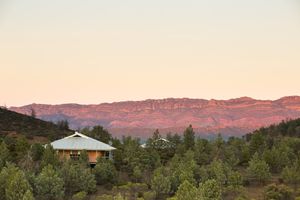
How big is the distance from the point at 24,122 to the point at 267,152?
157 ft

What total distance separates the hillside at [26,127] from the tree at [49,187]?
35.8m

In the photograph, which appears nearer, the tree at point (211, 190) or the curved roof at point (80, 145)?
the tree at point (211, 190)

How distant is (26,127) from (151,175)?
40058 millimetres

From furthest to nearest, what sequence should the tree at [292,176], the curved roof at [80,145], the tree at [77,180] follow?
the curved roof at [80,145] → the tree at [292,176] → the tree at [77,180]

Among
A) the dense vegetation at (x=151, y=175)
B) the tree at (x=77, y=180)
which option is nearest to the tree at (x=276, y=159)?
the dense vegetation at (x=151, y=175)

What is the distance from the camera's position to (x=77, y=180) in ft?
137

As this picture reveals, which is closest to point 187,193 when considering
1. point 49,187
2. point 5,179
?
point 49,187

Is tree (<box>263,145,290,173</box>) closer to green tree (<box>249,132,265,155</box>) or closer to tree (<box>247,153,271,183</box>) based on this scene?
tree (<box>247,153,271,183</box>)

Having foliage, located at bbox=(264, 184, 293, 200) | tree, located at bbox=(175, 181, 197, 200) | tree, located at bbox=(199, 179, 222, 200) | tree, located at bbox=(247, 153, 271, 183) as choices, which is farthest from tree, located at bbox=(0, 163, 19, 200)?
tree, located at bbox=(247, 153, 271, 183)

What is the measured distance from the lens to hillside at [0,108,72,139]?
77938mm

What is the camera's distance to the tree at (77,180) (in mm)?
41719

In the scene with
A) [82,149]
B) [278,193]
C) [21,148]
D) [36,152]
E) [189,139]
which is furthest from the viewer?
[189,139]

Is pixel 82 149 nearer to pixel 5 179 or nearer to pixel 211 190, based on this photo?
pixel 5 179

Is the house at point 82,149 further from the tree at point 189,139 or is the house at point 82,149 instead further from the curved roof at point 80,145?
the tree at point 189,139
